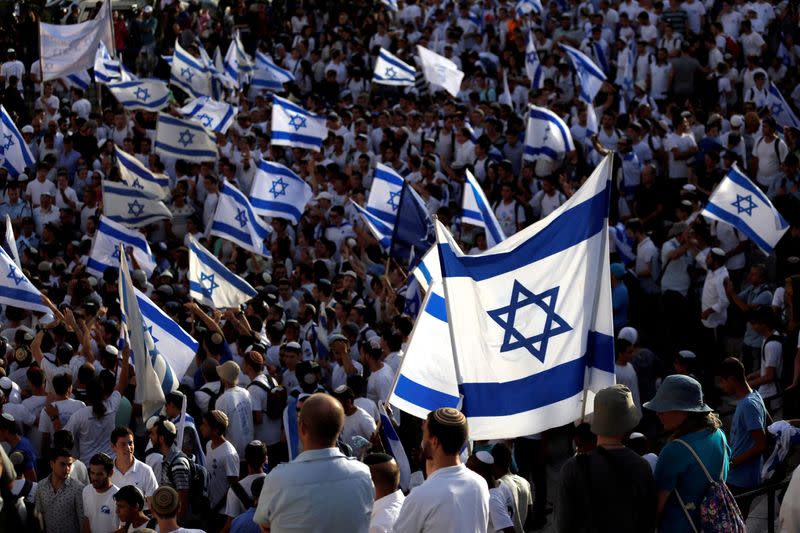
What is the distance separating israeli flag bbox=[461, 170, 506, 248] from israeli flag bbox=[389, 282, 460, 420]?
3.48m

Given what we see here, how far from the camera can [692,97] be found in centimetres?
2222

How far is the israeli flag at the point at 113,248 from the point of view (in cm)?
1596

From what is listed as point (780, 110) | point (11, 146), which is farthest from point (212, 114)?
point (780, 110)

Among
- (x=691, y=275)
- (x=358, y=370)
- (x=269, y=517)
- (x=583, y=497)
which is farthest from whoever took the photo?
(x=691, y=275)

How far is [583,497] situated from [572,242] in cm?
250

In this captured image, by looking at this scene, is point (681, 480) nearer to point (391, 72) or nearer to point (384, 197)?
point (384, 197)

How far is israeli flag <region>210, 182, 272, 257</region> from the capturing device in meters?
16.5

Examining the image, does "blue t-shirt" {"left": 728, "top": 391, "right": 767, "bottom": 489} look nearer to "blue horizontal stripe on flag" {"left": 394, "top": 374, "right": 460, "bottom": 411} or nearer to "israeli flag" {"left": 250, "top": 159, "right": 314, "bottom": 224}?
"blue horizontal stripe on flag" {"left": 394, "top": 374, "right": 460, "bottom": 411}

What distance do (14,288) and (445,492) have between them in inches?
326

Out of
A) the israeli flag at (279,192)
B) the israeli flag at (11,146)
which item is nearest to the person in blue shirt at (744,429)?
the israeli flag at (279,192)

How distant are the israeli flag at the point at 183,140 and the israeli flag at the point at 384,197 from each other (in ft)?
12.5

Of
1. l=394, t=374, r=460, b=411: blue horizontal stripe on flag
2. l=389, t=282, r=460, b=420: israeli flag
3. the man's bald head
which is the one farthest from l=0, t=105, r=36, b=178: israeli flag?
the man's bald head

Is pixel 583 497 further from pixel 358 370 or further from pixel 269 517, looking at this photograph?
pixel 358 370

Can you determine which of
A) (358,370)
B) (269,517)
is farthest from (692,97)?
(269,517)
